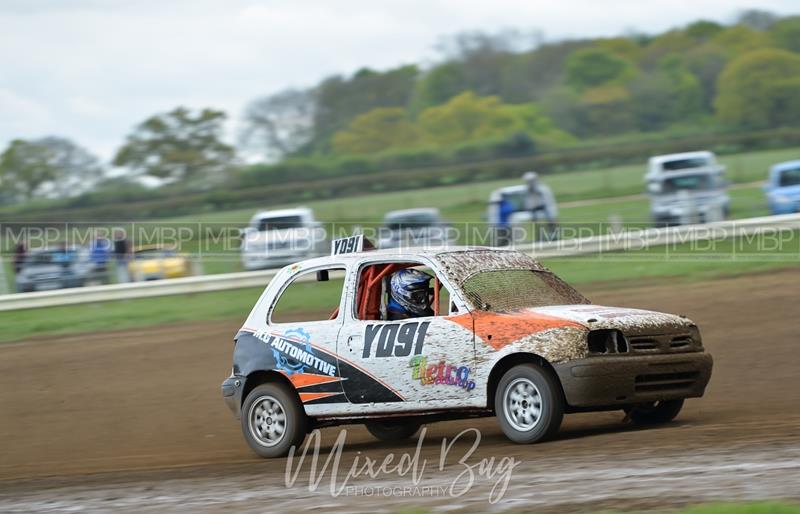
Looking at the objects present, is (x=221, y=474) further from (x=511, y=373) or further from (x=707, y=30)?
(x=707, y=30)

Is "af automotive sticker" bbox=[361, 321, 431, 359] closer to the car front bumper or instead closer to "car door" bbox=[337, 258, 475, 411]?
"car door" bbox=[337, 258, 475, 411]

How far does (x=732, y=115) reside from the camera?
40.8 metres

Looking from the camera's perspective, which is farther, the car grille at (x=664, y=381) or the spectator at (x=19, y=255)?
the spectator at (x=19, y=255)

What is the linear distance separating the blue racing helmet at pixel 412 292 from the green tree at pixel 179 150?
30.3 metres

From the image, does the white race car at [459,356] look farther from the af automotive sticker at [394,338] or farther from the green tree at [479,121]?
the green tree at [479,121]

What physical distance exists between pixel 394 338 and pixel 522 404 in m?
1.17

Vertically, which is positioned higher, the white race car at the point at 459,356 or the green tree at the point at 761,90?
the green tree at the point at 761,90

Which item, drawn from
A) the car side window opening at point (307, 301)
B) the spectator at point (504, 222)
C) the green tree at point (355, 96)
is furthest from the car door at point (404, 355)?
the green tree at point (355, 96)

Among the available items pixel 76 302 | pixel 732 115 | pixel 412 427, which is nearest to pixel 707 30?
pixel 732 115

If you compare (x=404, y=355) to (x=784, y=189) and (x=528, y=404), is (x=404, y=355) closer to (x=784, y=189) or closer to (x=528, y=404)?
(x=528, y=404)

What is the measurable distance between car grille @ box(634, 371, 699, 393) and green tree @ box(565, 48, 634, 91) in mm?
41747

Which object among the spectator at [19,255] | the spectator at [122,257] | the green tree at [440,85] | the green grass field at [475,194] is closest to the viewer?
the spectator at [19,255]

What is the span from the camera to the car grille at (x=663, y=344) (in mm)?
7949

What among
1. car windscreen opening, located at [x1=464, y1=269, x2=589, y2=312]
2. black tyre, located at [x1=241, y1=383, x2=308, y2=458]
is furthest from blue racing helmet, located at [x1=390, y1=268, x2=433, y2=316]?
black tyre, located at [x1=241, y1=383, x2=308, y2=458]
